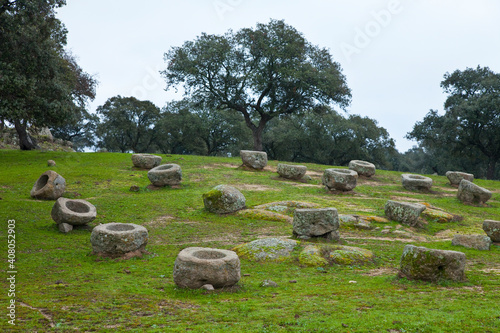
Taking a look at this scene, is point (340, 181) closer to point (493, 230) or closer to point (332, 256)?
point (493, 230)

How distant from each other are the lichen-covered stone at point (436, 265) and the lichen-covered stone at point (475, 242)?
18.7ft

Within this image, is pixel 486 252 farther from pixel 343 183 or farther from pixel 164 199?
pixel 164 199

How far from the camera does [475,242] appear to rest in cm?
1628

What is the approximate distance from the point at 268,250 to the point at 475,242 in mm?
8202

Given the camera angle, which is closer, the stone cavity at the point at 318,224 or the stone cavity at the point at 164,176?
the stone cavity at the point at 318,224

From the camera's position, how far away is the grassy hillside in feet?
25.4

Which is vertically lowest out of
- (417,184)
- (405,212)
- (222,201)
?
(222,201)

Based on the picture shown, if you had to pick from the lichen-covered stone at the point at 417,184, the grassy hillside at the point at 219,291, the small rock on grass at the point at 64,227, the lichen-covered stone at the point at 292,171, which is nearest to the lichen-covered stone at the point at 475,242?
the grassy hillside at the point at 219,291

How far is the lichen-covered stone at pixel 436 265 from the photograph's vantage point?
11023 millimetres

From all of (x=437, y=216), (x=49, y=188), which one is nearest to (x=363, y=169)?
(x=437, y=216)

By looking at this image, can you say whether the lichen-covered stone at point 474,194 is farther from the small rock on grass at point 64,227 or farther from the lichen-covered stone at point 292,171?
the small rock on grass at point 64,227

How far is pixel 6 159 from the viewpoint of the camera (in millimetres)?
34438

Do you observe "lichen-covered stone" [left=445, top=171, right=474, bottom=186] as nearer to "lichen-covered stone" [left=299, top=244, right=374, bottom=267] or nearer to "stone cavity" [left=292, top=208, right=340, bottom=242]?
"stone cavity" [left=292, top=208, right=340, bottom=242]

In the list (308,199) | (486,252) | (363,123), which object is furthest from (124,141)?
(486,252)
